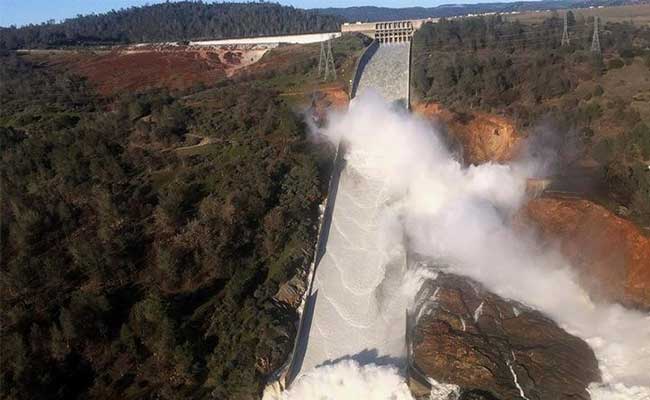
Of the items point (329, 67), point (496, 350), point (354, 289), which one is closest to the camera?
point (496, 350)

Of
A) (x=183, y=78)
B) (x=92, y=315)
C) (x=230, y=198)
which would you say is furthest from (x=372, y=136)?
(x=183, y=78)

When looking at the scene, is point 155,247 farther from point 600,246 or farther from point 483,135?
point 483,135

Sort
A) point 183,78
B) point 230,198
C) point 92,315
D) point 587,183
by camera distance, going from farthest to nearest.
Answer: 1. point 183,78
2. point 230,198
3. point 587,183
4. point 92,315

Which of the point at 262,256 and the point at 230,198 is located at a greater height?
the point at 230,198

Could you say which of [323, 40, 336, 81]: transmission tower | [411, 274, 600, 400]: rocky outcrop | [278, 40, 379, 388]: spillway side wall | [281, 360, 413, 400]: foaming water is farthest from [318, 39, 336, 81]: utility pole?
[281, 360, 413, 400]: foaming water

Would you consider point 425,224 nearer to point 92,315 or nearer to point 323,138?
point 323,138

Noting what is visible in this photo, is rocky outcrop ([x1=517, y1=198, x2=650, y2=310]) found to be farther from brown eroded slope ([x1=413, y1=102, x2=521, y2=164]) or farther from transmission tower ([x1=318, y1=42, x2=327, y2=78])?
transmission tower ([x1=318, y1=42, x2=327, y2=78])

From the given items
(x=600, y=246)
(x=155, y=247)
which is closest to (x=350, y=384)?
(x=155, y=247)
